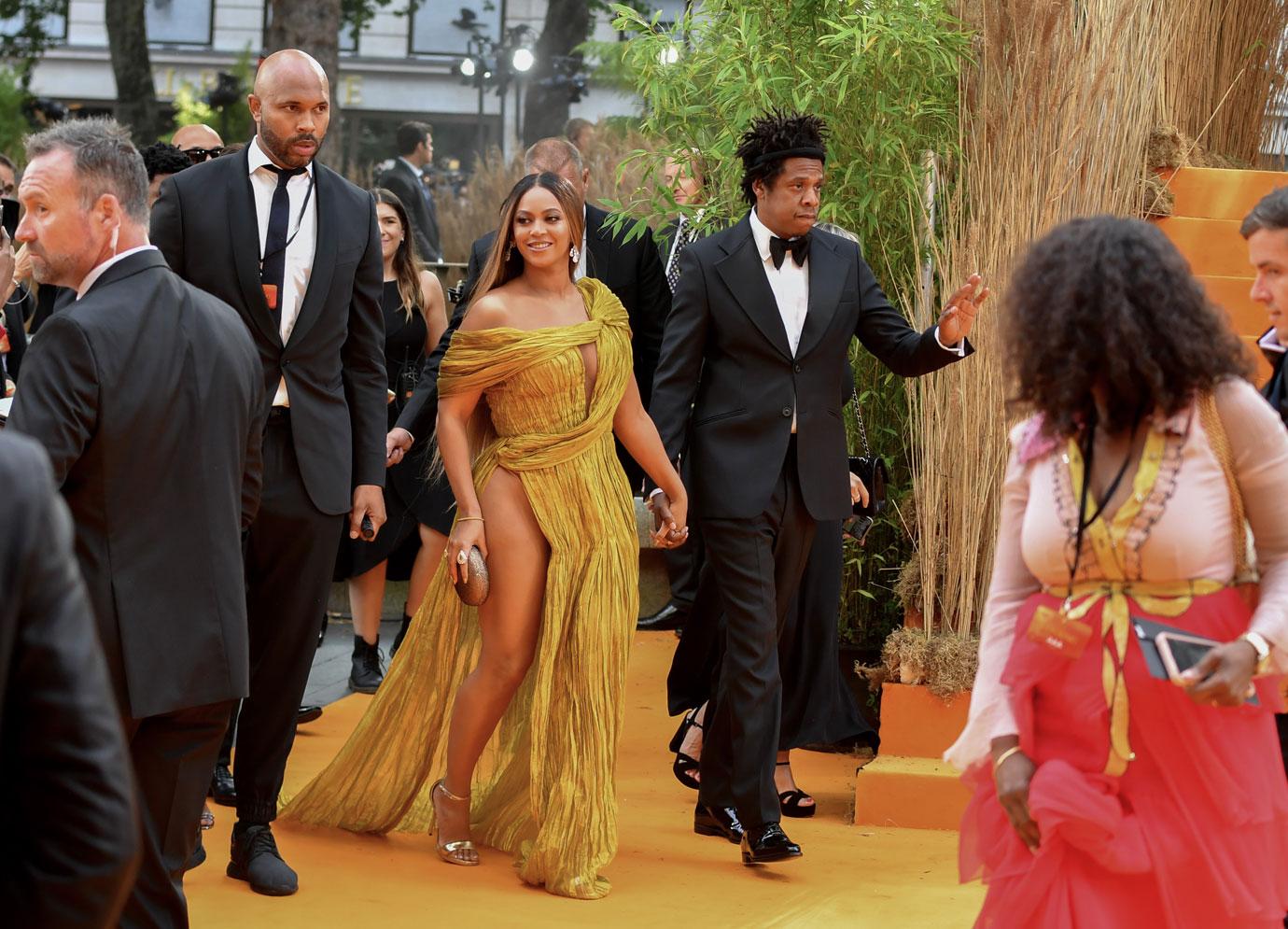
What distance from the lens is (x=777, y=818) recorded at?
4.85 meters

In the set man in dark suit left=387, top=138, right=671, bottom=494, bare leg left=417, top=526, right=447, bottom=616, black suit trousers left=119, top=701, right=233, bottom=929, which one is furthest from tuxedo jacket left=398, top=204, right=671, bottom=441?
black suit trousers left=119, top=701, right=233, bottom=929

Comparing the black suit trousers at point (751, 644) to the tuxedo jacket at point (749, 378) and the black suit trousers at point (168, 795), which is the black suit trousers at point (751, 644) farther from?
the black suit trousers at point (168, 795)

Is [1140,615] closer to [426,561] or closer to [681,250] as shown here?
[681,250]

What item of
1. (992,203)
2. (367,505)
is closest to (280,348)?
(367,505)

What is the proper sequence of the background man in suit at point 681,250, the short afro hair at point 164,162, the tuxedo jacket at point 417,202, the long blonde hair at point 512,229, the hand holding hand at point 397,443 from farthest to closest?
the tuxedo jacket at point 417,202
the background man in suit at point 681,250
the short afro hair at point 164,162
the hand holding hand at point 397,443
the long blonde hair at point 512,229

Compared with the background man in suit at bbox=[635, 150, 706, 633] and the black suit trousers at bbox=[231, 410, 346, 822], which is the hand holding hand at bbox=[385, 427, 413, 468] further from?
the background man in suit at bbox=[635, 150, 706, 633]

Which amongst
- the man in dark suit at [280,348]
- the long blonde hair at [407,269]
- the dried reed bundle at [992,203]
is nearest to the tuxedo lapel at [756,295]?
the dried reed bundle at [992,203]

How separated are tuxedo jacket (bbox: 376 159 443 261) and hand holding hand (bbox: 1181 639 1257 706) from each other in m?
9.68

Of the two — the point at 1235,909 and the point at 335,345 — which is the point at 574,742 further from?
the point at 1235,909

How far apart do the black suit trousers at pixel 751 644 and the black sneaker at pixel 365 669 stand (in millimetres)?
2302

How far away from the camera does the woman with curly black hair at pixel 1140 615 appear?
8.56ft

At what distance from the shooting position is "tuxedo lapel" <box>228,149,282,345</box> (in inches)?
179

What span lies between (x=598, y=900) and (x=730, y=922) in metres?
0.38

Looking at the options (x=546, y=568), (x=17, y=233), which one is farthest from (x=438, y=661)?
(x=17, y=233)
